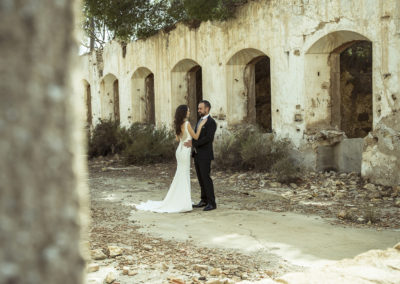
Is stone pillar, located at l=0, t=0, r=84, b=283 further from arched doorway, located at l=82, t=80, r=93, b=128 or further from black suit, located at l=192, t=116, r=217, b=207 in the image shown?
arched doorway, located at l=82, t=80, r=93, b=128

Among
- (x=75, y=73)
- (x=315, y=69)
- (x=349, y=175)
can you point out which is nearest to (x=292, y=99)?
(x=315, y=69)

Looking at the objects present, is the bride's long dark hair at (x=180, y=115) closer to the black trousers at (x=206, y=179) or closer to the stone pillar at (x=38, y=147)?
the black trousers at (x=206, y=179)

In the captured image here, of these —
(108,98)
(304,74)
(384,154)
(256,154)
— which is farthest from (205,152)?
(108,98)

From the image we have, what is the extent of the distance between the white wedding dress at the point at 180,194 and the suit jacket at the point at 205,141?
0.16 m

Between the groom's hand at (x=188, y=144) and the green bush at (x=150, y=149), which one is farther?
the green bush at (x=150, y=149)

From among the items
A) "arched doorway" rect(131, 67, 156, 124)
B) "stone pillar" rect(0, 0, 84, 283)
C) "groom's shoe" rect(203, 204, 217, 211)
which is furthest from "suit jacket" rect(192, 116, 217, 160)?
"arched doorway" rect(131, 67, 156, 124)

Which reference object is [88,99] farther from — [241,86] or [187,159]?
[187,159]

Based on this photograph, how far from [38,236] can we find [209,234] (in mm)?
4306

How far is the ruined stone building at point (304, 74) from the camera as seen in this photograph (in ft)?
24.5

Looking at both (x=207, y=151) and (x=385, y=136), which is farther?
(x=385, y=136)

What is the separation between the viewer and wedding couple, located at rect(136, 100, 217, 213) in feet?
21.1

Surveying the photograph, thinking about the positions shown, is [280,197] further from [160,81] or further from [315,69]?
[160,81]

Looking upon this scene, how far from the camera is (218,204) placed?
6.82 meters

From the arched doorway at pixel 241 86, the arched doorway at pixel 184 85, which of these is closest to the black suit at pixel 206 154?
the arched doorway at pixel 241 86
